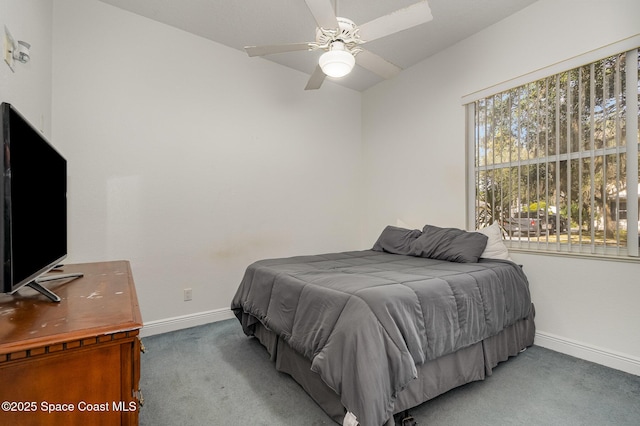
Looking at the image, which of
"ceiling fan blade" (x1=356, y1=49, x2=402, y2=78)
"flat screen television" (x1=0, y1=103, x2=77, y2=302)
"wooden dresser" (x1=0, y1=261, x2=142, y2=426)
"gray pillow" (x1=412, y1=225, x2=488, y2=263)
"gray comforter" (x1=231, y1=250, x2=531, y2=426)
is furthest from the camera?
"gray pillow" (x1=412, y1=225, x2=488, y2=263)

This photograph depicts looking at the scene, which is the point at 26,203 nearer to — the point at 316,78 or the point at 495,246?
the point at 316,78

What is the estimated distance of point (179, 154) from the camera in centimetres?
292

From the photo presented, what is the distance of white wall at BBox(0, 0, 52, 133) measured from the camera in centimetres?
144

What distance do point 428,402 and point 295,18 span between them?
3078 mm

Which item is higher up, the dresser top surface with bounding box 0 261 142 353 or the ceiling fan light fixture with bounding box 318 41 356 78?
the ceiling fan light fixture with bounding box 318 41 356 78

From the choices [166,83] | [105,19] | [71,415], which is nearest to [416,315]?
[71,415]

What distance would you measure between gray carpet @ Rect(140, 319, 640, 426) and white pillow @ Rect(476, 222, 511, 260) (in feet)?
2.47

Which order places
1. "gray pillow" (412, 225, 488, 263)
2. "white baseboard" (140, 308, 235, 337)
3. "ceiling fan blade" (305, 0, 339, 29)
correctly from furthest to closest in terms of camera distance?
"white baseboard" (140, 308, 235, 337) < "gray pillow" (412, 225, 488, 263) < "ceiling fan blade" (305, 0, 339, 29)

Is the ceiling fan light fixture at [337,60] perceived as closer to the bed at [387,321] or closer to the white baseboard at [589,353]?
the bed at [387,321]

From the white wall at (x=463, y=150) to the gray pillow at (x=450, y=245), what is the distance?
405 millimetres

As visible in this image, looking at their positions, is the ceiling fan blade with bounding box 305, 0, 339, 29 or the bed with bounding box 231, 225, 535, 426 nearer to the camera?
the bed with bounding box 231, 225, 535, 426

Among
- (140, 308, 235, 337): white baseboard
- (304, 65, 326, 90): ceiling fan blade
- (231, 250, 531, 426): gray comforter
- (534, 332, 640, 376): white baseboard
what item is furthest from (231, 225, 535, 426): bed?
(304, 65, 326, 90): ceiling fan blade

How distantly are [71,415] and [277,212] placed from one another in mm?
2821

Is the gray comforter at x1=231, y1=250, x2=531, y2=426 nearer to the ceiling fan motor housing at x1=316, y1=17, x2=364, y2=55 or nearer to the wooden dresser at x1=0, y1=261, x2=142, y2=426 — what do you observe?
the wooden dresser at x1=0, y1=261, x2=142, y2=426
